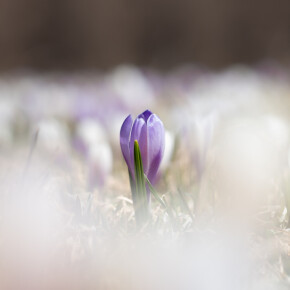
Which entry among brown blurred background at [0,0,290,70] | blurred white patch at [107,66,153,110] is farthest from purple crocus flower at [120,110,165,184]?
brown blurred background at [0,0,290,70]

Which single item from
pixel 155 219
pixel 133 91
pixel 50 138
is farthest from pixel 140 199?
pixel 133 91

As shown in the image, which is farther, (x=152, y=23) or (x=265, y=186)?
(x=152, y=23)

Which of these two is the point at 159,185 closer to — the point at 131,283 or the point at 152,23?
the point at 131,283

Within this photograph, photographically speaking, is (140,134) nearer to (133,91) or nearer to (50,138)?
(50,138)

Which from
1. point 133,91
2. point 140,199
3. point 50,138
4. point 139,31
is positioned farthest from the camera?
point 139,31

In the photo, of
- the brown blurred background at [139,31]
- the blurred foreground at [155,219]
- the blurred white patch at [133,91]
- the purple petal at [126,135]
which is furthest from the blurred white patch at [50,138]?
the brown blurred background at [139,31]

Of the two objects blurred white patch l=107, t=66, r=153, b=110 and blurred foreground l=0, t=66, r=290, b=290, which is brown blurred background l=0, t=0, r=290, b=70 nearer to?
blurred white patch l=107, t=66, r=153, b=110

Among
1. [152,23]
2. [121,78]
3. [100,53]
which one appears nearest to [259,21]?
[152,23]
